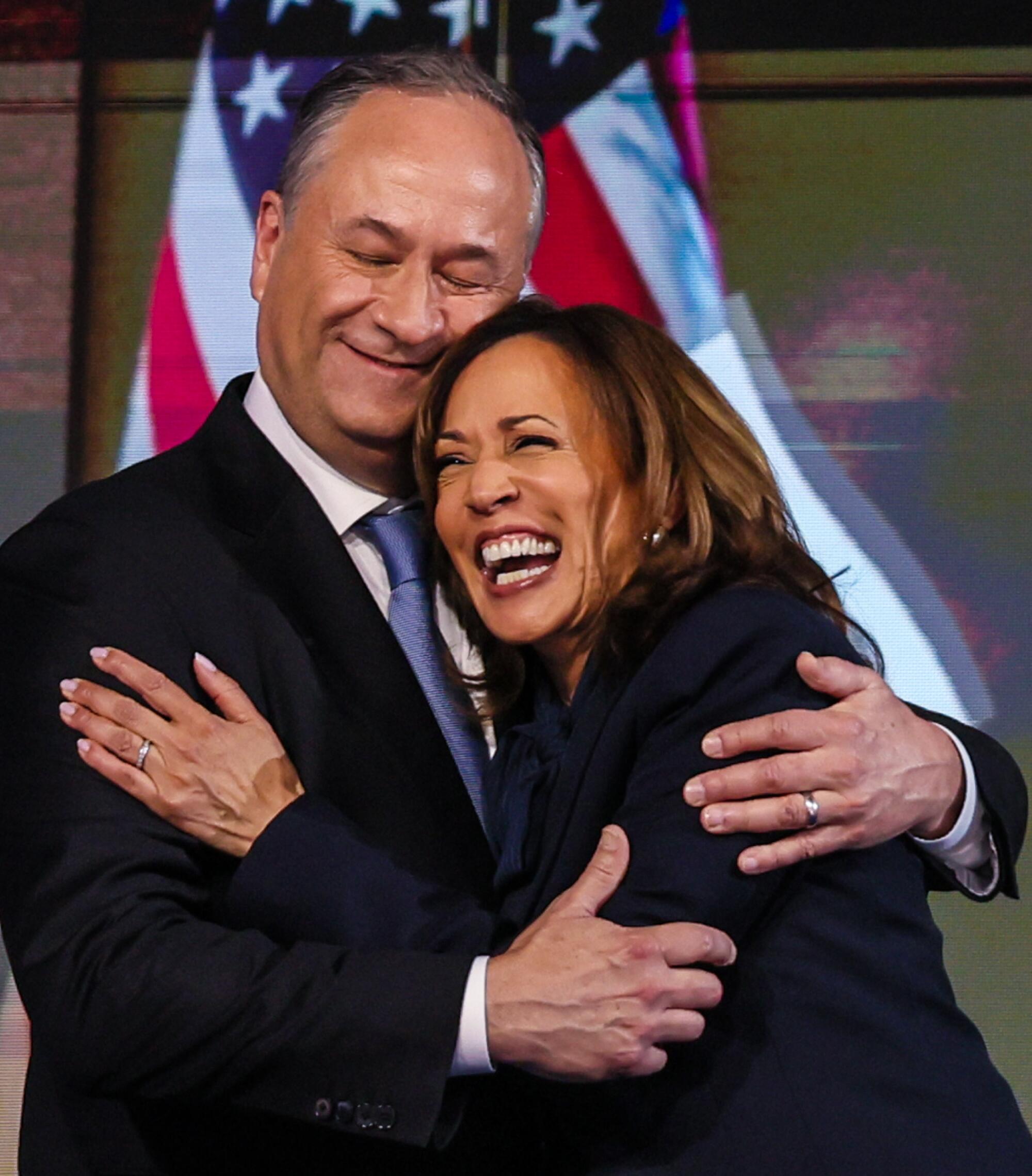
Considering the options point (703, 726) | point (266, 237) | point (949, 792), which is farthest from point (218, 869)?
point (266, 237)

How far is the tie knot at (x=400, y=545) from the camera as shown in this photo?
206 centimetres

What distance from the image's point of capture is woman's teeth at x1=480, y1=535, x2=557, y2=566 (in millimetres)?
1916

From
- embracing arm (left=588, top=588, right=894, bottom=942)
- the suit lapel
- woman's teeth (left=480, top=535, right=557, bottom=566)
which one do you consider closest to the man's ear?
the suit lapel

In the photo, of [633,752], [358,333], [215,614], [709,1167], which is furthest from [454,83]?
[709,1167]

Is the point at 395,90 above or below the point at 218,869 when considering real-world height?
above

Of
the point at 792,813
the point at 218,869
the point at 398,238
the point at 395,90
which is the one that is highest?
the point at 395,90

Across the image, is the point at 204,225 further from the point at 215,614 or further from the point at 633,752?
the point at 633,752

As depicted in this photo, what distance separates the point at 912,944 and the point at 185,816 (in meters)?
0.72

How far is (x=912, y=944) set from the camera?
5.51ft

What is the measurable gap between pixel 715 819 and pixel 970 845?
→ 51 cm

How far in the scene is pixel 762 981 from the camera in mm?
1620

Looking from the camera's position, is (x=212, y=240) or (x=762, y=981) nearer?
(x=762, y=981)

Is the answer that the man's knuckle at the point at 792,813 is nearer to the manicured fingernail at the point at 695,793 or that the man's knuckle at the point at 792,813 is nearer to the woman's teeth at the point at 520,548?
the manicured fingernail at the point at 695,793

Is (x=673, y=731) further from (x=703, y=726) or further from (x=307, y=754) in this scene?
(x=307, y=754)
